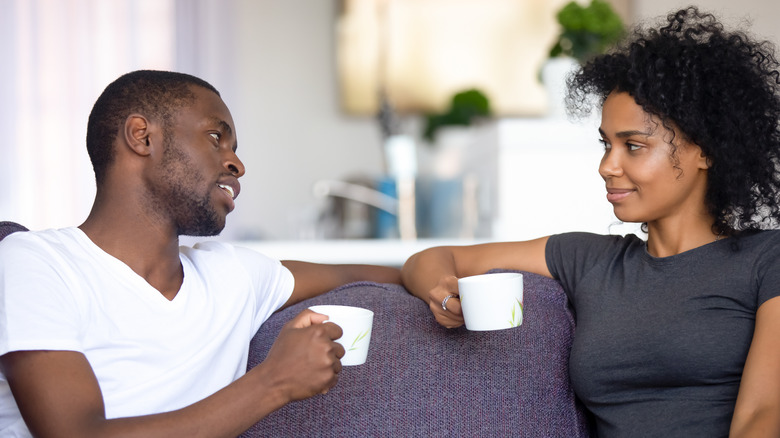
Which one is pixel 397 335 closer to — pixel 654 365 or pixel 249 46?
pixel 654 365

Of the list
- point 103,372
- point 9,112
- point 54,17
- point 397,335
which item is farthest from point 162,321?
point 54,17

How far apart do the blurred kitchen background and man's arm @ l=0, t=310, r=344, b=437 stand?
1.49 m

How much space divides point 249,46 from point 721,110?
372cm

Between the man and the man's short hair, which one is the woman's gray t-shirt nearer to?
the man

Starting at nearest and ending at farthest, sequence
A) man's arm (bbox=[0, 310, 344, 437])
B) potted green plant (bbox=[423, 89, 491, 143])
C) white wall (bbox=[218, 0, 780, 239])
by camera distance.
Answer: man's arm (bbox=[0, 310, 344, 437]) < potted green plant (bbox=[423, 89, 491, 143]) < white wall (bbox=[218, 0, 780, 239])

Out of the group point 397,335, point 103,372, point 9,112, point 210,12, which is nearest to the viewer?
point 103,372

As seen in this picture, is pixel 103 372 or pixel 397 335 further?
pixel 397 335

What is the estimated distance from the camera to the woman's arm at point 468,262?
143cm

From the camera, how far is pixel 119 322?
1112 mm

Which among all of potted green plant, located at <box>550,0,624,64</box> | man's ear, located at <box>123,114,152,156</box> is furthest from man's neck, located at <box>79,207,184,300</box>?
potted green plant, located at <box>550,0,624,64</box>

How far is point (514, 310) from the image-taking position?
109 centimetres

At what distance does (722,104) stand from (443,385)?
27.1 inches

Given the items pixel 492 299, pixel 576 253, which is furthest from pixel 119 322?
pixel 576 253

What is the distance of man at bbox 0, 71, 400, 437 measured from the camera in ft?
3.16
